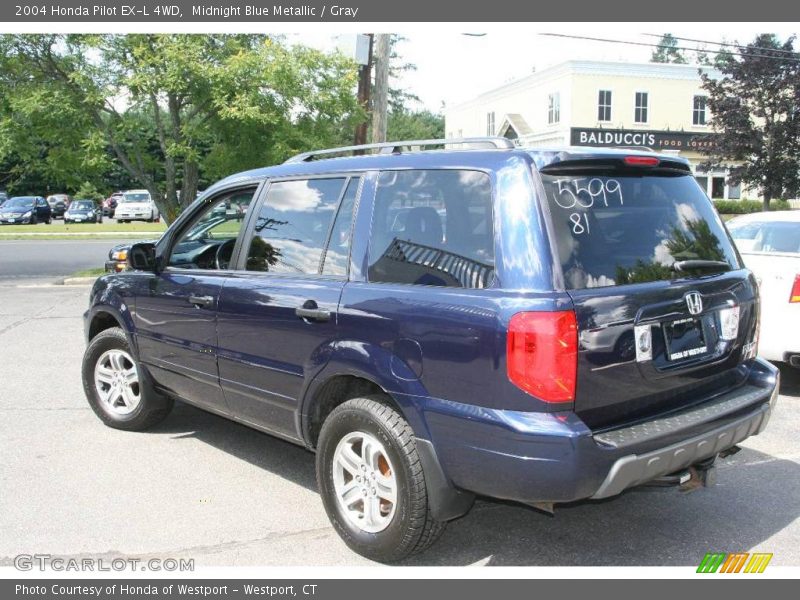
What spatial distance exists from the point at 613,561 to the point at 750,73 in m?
29.2

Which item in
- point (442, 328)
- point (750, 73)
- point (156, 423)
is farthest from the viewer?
point (750, 73)

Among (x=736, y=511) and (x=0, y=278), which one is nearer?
(x=736, y=511)

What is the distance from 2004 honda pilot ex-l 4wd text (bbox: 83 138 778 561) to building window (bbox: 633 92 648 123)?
136ft

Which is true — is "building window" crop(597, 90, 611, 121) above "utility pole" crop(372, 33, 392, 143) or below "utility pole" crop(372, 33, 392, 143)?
above

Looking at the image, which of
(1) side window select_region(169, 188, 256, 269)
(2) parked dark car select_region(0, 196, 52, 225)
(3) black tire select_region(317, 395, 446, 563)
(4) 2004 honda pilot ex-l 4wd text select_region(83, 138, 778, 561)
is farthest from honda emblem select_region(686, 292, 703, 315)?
(2) parked dark car select_region(0, 196, 52, 225)

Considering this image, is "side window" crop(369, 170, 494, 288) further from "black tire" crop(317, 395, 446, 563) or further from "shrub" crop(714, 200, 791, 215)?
"shrub" crop(714, 200, 791, 215)

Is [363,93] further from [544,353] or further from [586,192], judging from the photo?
[544,353]

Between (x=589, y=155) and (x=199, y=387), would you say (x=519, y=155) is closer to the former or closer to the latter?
(x=589, y=155)

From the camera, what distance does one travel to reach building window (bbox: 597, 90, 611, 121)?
41281 mm

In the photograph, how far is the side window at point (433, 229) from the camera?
11.0ft

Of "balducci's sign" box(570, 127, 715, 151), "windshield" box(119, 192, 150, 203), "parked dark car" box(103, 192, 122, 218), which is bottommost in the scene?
"parked dark car" box(103, 192, 122, 218)

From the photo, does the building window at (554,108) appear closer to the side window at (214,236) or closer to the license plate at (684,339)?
the side window at (214,236)

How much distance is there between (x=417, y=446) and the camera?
3406 mm

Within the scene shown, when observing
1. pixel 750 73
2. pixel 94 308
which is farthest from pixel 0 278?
pixel 750 73
